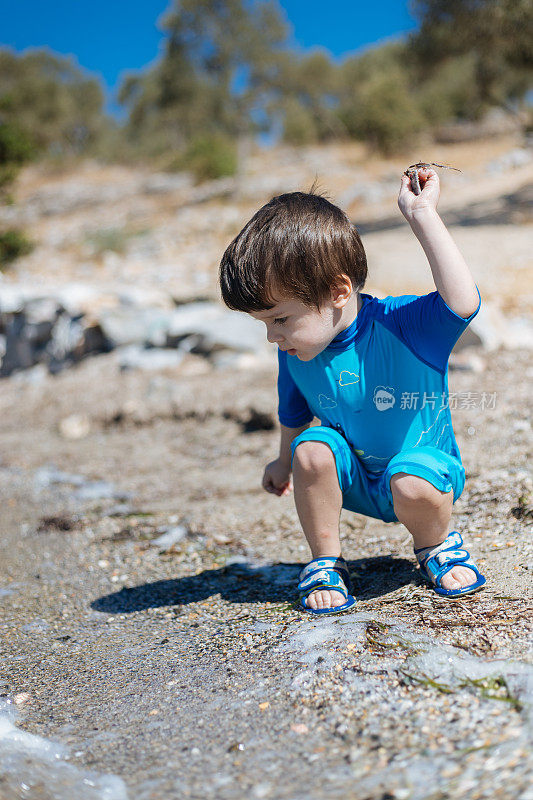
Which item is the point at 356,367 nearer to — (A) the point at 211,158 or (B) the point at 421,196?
(B) the point at 421,196

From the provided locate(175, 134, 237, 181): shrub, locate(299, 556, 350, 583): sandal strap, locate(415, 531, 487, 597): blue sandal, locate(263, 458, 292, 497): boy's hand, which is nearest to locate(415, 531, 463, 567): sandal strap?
locate(415, 531, 487, 597): blue sandal

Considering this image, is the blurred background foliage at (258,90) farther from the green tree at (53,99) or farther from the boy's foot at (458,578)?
the boy's foot at (458,578)

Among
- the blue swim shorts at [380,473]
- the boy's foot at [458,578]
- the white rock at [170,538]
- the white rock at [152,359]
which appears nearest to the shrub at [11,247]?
the white rock at [152,359]

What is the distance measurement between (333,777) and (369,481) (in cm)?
90

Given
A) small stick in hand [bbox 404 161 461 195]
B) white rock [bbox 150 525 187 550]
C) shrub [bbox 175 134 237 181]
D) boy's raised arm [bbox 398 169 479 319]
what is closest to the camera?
boy's raised arm [bbox 398 169 479 319]

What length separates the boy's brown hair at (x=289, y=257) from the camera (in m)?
1.74

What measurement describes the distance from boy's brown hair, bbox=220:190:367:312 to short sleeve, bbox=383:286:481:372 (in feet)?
0.53

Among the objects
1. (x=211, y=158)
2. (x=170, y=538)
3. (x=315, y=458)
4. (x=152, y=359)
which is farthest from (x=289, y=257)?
(x=211, y=158)

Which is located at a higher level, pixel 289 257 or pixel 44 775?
pixel 289 257

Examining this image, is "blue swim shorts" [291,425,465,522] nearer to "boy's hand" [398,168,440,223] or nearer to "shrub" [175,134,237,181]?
"boy's hand" [398,168,440,223]

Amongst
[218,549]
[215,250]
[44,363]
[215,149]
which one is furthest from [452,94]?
[218,549]

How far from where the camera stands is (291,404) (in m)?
2.14

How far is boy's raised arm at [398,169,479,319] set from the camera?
65.1 inches

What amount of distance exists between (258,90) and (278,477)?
17.5 m
